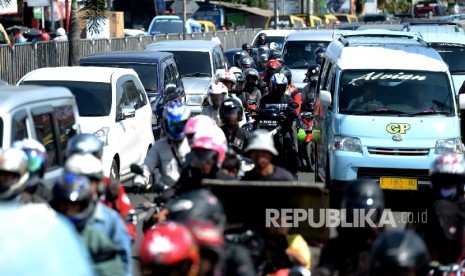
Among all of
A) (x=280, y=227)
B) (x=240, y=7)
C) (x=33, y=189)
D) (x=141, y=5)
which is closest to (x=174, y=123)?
(x=33, y=189)

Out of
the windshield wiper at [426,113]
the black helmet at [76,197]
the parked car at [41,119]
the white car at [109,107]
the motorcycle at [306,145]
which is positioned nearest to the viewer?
the black helmet at [76,197]

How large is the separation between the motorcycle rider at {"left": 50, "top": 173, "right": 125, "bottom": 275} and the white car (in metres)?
8.65

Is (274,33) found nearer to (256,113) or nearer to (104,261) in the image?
(256,113)

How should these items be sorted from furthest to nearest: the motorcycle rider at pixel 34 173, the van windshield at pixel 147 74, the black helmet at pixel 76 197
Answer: the van windshield at pixel 147 74 < the motorcycle rider at pixel 34 173 < the black helmet at pixel 76 197

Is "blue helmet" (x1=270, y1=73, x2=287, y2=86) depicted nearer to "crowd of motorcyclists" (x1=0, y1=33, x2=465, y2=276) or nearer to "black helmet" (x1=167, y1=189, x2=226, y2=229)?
"crowd of motorcyclists" (x1=0, y1=33, x2=465, y2=276)

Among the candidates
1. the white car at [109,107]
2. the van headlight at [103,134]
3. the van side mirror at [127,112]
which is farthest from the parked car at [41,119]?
the van side mirror at [127,112]

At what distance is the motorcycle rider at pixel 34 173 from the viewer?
26.1 feet

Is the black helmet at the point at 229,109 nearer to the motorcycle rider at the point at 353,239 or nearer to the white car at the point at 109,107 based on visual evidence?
the white car at the point at 109,107

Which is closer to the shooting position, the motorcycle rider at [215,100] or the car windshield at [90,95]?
the motorcycle rider at [215,100]

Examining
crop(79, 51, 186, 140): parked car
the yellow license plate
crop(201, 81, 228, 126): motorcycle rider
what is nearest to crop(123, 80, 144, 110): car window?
crop(79, 51, 186, 140): parked car

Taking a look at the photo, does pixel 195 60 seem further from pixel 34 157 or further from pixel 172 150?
pixel 34 157

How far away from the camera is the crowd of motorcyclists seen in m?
4.01

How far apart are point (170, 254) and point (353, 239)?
2218 mm

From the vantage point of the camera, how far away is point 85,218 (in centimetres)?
626
